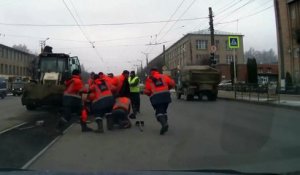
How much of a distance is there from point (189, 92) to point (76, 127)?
16747 mm

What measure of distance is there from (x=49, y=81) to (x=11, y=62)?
3097 inches

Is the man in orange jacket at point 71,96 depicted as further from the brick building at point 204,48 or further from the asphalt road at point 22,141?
the brick building at point 204,48

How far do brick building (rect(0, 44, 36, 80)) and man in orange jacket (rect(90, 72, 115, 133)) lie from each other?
74470 mm

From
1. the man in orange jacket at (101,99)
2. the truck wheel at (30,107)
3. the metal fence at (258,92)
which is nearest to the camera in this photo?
the man in orange jacket at (101,99)

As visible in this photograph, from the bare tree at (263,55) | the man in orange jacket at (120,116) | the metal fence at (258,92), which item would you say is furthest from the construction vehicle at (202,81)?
the bare tree at (263,55)

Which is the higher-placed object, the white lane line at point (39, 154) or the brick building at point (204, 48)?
the brick building at point (204, 48)

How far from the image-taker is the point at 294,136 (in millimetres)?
10633

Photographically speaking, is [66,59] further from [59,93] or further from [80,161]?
[80,161]

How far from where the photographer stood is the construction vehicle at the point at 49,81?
1848cm

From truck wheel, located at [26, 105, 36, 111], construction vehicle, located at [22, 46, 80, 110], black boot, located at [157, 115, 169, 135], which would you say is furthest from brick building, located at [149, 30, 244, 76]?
black boot, located at [157, 115, 169, 135]

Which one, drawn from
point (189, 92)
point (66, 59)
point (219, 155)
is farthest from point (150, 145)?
point (189, 92)

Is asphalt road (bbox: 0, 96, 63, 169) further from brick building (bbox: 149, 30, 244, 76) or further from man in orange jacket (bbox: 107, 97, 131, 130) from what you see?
brick building (bbox: 149, 30, 244, 76)

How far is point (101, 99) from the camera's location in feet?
38.5

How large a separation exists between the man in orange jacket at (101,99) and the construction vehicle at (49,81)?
688 centimetres
